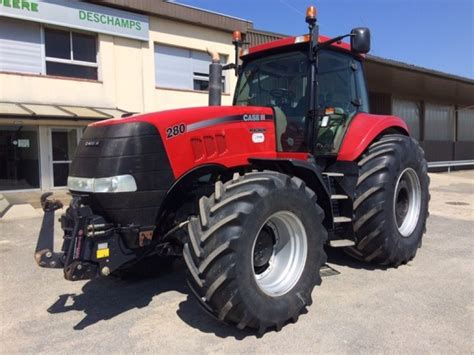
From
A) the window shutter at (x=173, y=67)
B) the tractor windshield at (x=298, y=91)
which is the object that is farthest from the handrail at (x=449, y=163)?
the tractor windshield at (x=298, y=91)

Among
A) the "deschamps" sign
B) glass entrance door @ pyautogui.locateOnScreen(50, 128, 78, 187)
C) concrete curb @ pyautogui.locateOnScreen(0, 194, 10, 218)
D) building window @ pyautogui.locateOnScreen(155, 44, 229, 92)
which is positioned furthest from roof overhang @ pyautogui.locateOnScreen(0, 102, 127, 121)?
building window @ pyautogui.locateOnScreen(155, 44, 229, 92)

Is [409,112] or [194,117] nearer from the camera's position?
[194,117]

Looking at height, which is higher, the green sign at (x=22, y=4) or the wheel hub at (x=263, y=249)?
the green sign at (x=22, y=4)

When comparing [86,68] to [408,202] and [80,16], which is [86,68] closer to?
[80,16]

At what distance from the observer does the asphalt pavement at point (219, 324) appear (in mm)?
3283

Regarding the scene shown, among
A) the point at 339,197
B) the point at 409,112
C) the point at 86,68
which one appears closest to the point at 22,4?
the point at 86,68

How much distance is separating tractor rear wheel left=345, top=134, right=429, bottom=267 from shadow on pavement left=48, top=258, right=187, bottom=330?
2.05 m

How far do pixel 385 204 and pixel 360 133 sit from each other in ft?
2.81

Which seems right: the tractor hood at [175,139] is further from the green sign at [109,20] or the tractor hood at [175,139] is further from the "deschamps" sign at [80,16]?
the green sign at [109,20]

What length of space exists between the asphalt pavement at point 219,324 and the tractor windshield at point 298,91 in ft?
5.23

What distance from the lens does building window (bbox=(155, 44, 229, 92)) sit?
14.5 metres

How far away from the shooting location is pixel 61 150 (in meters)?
12.7

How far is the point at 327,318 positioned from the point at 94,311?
82.4 inches

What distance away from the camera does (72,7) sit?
1230 centimetres
